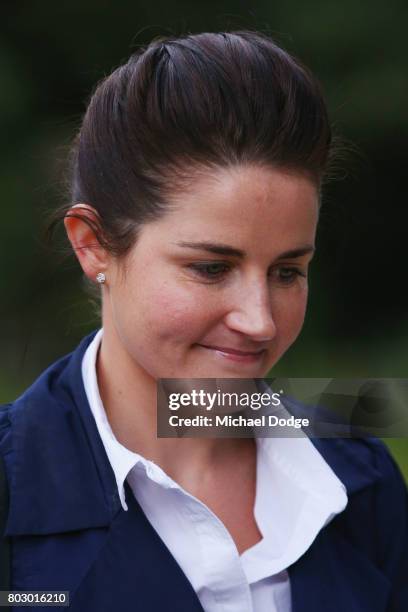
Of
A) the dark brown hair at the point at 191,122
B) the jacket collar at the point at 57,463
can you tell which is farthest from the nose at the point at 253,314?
the jacket collar at the point at 57,463

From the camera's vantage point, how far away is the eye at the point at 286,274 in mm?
1553

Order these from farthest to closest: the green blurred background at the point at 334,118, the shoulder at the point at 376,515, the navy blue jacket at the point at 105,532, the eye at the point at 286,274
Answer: the green blurred background at the point at 334,118 → the shoulder at the point at 376,515 → the eye at the point at 286,274 → the navy blue jacket at the point at 105,532

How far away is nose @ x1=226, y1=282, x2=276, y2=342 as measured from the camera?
4.90 ft

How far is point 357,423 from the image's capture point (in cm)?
185

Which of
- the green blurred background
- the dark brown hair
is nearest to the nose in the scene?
the dark brown hair

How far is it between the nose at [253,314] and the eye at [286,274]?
0.05 metres

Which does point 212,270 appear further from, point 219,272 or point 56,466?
point 56,466

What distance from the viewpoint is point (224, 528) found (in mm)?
1541

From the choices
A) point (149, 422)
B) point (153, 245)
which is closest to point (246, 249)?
point (153, 245)

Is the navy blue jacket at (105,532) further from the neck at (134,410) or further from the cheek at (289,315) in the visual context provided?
the cheek at (289,315)

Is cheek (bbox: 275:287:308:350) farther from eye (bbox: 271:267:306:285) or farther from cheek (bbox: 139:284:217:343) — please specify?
cheek (bbox: 139:284:217:343)

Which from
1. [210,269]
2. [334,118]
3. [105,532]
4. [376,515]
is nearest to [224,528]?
[105,532]

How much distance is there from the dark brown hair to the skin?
3 centimetres

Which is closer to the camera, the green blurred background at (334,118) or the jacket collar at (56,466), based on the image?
the jacket collar at (56,466)
